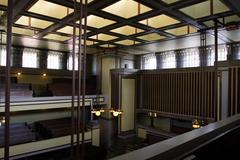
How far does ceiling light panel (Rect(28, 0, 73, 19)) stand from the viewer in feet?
13.6

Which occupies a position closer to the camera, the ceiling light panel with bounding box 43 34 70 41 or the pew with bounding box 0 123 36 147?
the ceiling light panel with bounding box 43 34 70 41

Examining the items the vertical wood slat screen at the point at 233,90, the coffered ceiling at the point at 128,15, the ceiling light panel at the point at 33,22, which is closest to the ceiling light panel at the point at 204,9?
the coffered ceiling at the point at 128,15

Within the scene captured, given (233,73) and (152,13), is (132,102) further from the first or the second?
(152,13)

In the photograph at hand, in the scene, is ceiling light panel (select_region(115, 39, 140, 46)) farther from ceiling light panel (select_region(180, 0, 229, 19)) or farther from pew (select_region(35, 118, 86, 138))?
pew (select_region(35, 118, 86, 138))

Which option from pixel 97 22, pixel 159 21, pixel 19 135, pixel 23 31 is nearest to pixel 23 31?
pixel 23 31

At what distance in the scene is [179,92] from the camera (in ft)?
27.6

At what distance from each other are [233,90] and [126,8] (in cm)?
415

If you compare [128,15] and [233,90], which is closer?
[128,15]

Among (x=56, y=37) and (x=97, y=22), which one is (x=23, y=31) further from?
(x=97, y=22)

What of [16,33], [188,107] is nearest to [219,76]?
[188,107]

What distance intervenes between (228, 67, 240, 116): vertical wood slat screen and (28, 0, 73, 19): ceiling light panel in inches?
196

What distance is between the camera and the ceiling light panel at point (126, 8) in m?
4.22

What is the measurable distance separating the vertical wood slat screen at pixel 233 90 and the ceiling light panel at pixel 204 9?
2.37 meters

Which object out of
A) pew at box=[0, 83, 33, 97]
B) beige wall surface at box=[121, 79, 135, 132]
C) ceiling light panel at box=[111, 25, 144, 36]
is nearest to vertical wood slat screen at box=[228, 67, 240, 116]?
ceiling light panel at box=[111, 25, 144, 36]
